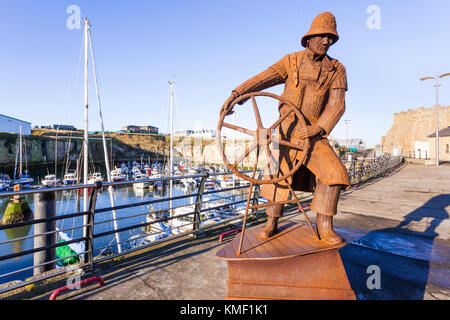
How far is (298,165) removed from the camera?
2371 mm

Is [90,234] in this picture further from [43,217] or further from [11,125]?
[11,125]

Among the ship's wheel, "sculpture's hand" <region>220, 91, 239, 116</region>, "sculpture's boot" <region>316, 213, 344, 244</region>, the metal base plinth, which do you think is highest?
"sculpture's hand" <region>220, 91, 239, 116</region>

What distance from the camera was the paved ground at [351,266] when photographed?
2.65 meters

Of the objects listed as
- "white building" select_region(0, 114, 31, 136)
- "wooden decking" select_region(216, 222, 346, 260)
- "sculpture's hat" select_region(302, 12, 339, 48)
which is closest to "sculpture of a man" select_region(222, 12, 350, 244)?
"sculpture's hat" select_region(302, 12, 339, 48)

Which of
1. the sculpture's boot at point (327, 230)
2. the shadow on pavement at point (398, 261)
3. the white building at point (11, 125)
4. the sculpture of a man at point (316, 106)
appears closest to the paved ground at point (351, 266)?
the shadow on pavement at point (398, 261)

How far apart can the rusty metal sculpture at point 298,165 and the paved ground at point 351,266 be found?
65 cm

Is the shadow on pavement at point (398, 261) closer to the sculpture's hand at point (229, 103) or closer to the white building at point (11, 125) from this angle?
the sculpture's hand at point (229, 103)

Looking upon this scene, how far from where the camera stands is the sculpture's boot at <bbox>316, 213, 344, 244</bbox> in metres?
2.47

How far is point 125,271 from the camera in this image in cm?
314

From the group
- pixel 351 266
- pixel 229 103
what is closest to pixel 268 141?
pixel 229 103

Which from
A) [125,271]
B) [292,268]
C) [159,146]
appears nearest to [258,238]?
[292,268]

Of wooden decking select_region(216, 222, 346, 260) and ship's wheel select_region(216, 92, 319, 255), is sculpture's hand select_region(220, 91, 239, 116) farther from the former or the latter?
wooden decking select_region(216, 222, 346, 260)

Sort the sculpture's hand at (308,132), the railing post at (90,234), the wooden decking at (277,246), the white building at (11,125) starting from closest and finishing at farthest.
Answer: the wooden decking at (277,246)
the sculpture's hand at (308,132)
the railing post at (90,234)
the white building at (11,125)

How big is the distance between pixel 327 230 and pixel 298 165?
81 centimetres
